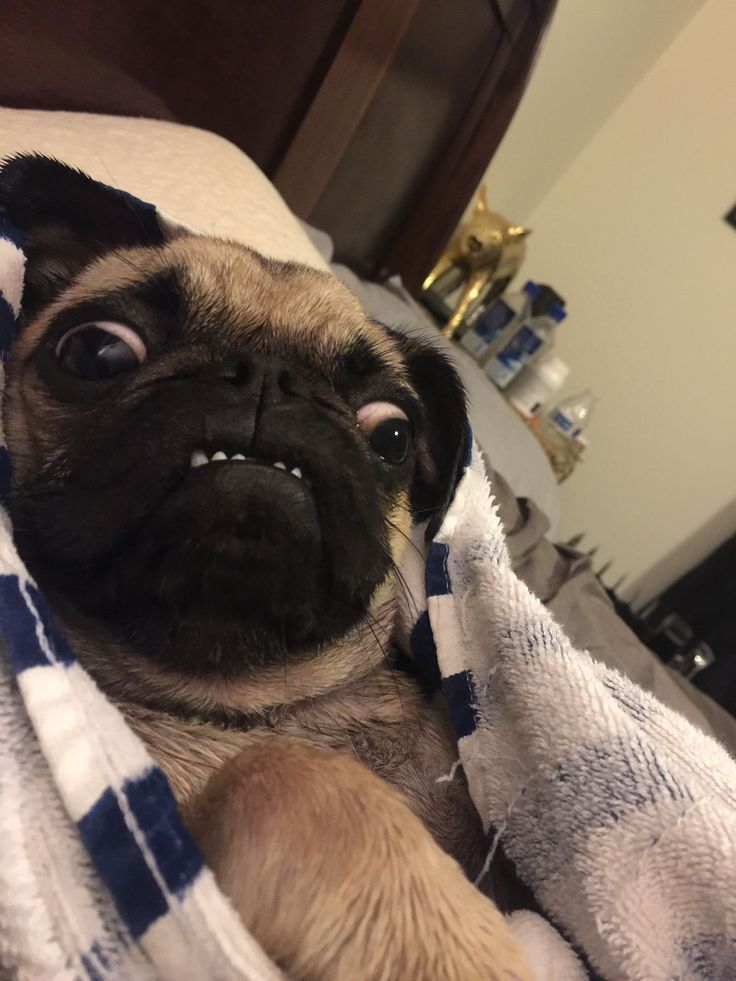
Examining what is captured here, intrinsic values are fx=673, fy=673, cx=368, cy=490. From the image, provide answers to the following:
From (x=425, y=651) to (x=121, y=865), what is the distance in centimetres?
50

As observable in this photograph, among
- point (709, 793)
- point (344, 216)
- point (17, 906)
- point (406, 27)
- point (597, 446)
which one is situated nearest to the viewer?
point (17, 906)

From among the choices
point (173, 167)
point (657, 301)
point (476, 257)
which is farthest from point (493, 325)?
point (173, 167)

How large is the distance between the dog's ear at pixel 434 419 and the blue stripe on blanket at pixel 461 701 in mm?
278

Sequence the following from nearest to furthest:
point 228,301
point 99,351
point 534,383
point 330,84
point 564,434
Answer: point 99,351
point 228,301
point 330,84
point 534,383
point 564,434

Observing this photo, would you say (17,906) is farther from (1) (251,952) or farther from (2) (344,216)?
(2) (344,216)

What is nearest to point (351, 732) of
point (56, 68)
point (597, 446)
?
point (56, 68)

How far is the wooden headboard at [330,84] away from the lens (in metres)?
1.15

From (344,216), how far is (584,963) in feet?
7.20

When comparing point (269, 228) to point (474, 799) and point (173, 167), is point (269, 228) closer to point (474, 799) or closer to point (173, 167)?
point (173, 167)

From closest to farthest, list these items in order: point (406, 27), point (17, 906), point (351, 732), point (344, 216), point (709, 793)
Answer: point (17, 906), point (709, 793), point (351, 732), point (406, 27), point (344, 216)

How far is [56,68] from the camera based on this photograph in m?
1.11

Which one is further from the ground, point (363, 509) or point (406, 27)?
point (406, 27)

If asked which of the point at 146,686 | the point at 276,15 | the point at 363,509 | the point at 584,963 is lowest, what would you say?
the point at 146,686

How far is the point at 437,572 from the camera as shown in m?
0.86
